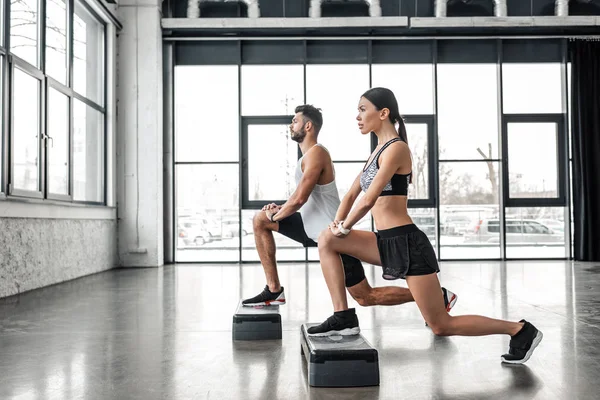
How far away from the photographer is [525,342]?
9.40ft

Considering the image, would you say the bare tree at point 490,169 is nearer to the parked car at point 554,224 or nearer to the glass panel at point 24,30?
the parked car at point 554,224

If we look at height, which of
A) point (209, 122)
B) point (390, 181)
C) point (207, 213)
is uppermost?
point (209, 122)

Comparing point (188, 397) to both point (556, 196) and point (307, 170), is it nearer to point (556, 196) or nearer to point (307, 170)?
point (307, 170)

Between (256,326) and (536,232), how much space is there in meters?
8.05

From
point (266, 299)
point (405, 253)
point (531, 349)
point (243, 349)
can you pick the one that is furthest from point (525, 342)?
point (266, 299)

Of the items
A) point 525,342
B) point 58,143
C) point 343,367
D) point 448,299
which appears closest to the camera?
point 343,367

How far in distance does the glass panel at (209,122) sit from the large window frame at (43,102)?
1.34m

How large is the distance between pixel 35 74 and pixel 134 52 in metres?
3.16

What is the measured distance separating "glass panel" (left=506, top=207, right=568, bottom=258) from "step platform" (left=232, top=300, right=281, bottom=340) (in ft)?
25.2

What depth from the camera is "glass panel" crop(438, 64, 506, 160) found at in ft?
34.6

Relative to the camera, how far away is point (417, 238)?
9.14 ft

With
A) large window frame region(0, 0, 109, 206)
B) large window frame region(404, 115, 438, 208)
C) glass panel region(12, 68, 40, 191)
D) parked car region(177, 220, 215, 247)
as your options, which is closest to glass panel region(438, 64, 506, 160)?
large window frame region(404, 115, 438, 208)

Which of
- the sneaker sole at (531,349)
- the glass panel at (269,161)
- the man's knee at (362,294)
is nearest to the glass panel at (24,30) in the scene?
the glass panel at (269,161)

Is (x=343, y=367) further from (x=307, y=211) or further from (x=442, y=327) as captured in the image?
(x=307, y=211)
